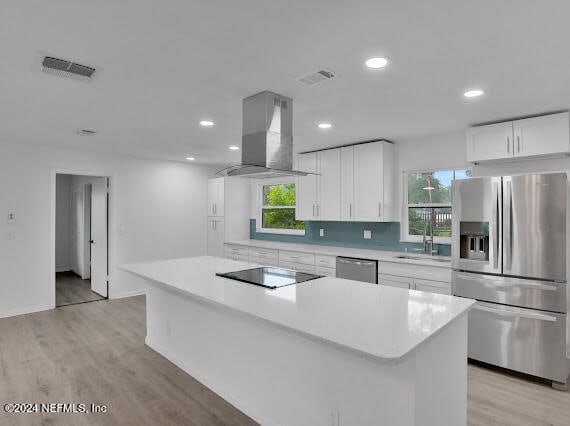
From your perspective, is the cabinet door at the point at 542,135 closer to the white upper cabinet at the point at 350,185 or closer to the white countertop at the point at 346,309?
the white upper cabinet at the point at 350,185

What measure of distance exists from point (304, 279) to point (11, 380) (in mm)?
2634

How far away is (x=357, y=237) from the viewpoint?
4.95 meters

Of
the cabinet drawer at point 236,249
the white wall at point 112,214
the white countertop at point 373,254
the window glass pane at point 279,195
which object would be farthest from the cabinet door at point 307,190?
the white wall at point 112,214

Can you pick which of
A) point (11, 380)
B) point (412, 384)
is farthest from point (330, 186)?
point (11, 380)

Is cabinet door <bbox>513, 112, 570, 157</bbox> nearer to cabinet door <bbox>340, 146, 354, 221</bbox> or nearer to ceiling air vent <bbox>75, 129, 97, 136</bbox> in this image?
cabinet door <bbox>340, 146, 354, 221</bbox>

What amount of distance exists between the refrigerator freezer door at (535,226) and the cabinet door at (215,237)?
4.55 m

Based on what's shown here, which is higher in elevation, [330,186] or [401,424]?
[330,186]

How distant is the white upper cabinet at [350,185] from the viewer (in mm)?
4371

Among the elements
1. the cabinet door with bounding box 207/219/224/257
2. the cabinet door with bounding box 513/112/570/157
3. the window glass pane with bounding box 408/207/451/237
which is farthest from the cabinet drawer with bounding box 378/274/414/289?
the cabinet door with bounding box 207/219/224/257

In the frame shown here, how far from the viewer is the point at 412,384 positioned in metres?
1.57

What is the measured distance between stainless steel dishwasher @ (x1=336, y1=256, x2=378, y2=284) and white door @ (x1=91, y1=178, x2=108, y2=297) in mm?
3907

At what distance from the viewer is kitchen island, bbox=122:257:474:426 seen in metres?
1.59

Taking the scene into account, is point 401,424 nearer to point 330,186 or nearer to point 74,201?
point 330,186

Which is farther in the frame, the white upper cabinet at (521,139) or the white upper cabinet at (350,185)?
the white upper cabinet at (350,185)
